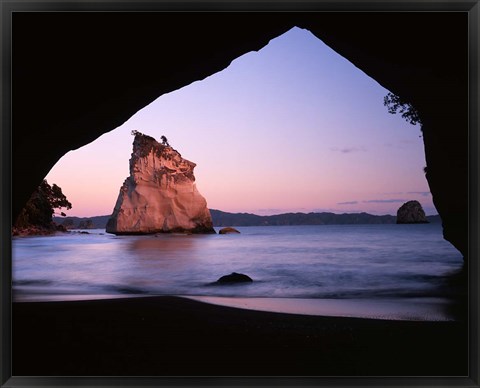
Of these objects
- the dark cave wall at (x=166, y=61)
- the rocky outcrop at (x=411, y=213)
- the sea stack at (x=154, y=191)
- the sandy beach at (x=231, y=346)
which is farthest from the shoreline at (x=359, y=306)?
the rocky outcrop at (x=411, y=213)

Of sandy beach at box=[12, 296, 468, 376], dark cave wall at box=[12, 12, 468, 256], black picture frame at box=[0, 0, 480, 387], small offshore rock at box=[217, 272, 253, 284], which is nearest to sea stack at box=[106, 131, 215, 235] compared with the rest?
small offshore rock at box=[217, 272, 253, 284]

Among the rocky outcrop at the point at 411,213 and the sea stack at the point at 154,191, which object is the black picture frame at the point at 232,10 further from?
the rocky outcrop at the point at 411,213

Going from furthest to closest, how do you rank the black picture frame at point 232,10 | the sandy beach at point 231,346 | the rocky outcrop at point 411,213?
1. the rocky outcrop at point 411,213
2. the black picture frame at point 232,10
3. the sandy beach at point 231,346

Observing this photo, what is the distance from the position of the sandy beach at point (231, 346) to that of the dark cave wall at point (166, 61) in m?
3.14

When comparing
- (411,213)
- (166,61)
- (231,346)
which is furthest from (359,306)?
(411,213)

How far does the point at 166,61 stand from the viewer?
7.40 meters

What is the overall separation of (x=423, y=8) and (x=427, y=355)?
4148 millimetres

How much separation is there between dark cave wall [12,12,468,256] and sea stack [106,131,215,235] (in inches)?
1683

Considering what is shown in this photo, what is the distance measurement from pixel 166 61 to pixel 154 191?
1765 inches

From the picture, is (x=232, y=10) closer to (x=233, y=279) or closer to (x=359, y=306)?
(x=359, y=306)

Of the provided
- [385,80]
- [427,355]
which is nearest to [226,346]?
[427,355]

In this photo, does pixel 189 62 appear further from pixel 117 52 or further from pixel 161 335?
pixel 161 335

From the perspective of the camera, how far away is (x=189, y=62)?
307 inches

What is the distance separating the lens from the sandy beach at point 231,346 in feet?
13.8
